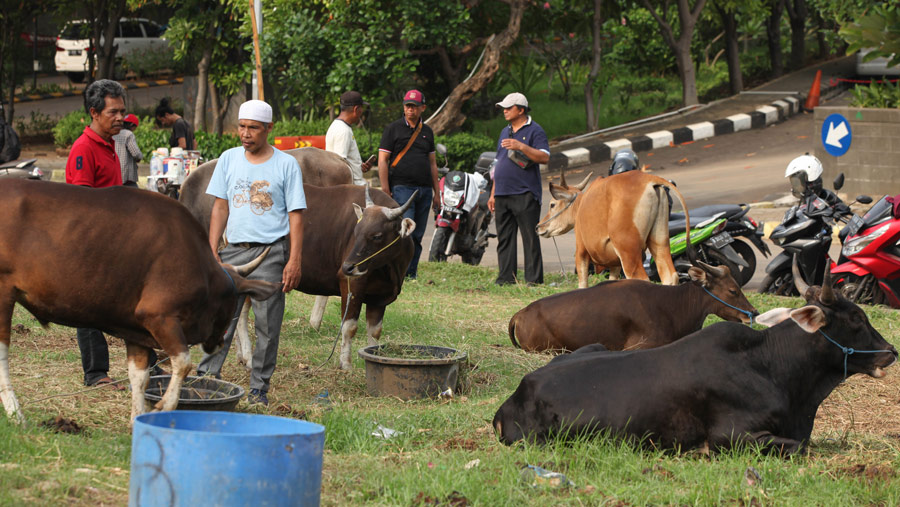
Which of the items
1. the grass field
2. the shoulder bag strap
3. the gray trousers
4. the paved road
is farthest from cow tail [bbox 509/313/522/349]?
the paved road

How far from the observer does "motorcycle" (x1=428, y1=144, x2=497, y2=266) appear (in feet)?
39.7

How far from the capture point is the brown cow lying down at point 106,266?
202 inches

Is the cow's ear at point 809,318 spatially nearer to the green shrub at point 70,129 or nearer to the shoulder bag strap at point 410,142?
the shoulder bag strap at point 410,142

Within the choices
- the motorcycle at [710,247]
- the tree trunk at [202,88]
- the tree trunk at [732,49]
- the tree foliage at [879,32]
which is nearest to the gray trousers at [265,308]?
the motorcycle at [710,247]

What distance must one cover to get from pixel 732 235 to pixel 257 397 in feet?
19.9

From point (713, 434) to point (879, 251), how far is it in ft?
15.8

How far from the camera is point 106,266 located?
5.19m

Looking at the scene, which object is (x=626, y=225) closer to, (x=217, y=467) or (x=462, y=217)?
(x=462, y=217)

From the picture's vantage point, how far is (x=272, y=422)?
4215 millimetres

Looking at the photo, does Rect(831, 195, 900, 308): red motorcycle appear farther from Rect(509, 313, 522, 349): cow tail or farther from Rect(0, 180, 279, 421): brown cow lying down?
Rect(0, 180, 279, 421): brown cow lying down

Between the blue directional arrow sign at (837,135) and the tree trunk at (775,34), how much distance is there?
11.7 m

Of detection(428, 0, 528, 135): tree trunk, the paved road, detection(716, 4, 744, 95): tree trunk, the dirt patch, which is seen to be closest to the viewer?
the dirt patch

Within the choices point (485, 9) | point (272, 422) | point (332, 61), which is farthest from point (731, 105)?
point (272, 422)

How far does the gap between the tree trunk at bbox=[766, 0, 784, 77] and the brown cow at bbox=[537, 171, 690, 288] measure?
17056 mm
